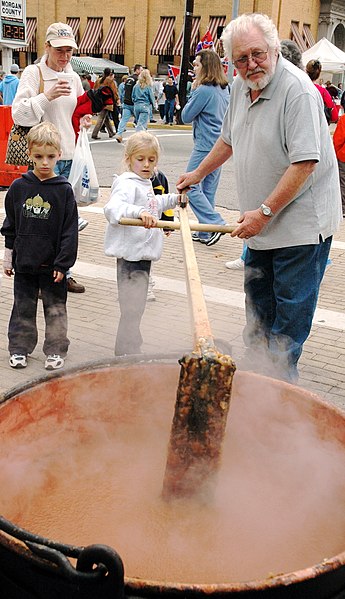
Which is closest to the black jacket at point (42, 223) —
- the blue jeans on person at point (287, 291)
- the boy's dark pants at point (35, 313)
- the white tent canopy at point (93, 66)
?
the boy's dark pants at point (35, 313)

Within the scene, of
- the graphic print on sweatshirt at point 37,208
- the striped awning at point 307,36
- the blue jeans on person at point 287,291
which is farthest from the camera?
the striped awning at point 307,36

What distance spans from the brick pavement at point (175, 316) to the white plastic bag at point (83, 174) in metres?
0.75

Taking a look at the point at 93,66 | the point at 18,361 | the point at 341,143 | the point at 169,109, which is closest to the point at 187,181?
the point at 18,361

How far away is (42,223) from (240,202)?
122cm

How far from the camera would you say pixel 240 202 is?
3359 millimetres

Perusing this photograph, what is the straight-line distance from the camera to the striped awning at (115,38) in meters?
35.4

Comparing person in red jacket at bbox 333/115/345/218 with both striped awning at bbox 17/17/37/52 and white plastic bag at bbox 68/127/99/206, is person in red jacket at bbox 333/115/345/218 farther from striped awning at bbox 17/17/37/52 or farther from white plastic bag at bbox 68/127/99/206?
striped awning at bbox 17/17/37/52

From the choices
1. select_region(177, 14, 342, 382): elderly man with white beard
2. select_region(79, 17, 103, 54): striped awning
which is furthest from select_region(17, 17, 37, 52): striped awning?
select_region(177, 14, 342, 382): elderly man with white beard

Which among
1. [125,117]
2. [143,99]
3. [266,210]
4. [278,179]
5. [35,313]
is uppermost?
[278,179]

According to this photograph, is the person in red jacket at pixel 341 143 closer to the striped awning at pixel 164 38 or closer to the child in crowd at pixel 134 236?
the child in crowd at pixel 134 236

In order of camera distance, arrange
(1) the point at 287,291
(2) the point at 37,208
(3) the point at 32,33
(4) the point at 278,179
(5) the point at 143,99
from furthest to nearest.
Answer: (3) the point at 32,33
(5) the point at 143,99
(2) the point at 37,208
(1) the point at 287,291
(4) the point at 278,179

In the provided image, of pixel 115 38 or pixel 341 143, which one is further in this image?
pixel 115 38

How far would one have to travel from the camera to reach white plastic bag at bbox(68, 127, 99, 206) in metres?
5.50

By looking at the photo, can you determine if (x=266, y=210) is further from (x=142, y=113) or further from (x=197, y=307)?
(x=142, y=113)
